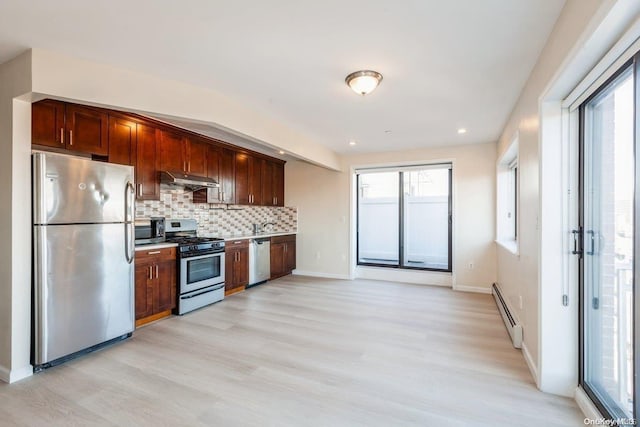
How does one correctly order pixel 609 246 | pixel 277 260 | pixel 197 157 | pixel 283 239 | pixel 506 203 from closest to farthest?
1. pixel 609 246
2. pixel 197 157
3. pixel 506 203
4. pixel 277 260
5. pixel 283 239

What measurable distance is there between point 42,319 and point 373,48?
3.28 metres

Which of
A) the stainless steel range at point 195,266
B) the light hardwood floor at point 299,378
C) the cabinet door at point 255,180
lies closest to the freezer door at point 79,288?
the light hardwood floor at point 299,378

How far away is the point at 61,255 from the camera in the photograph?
2.43 m

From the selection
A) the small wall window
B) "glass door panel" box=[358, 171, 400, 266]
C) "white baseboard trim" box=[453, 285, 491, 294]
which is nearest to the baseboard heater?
"white baseboard trim" box=[453, 285, 491, 294]

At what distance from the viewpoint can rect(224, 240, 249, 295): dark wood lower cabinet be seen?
4.57 meters

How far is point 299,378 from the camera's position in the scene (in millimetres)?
2299

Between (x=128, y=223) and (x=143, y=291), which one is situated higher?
(x=128, y=223)

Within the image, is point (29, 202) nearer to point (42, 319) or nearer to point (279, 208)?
point (42, 319)

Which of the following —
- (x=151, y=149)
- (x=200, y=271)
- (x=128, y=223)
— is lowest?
(x=200, y=271)

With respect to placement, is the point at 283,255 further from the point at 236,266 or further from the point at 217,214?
the point at 217,214

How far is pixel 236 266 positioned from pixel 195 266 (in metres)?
0.90

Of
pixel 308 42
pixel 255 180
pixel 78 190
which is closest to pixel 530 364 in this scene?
pixel 308 42

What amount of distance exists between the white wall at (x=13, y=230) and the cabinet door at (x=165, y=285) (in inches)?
48.3

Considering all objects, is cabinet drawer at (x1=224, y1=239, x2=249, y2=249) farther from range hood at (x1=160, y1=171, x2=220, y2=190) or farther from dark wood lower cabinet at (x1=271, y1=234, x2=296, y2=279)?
range hood at (x1=160, y1=171, x2=220, y2=190)
